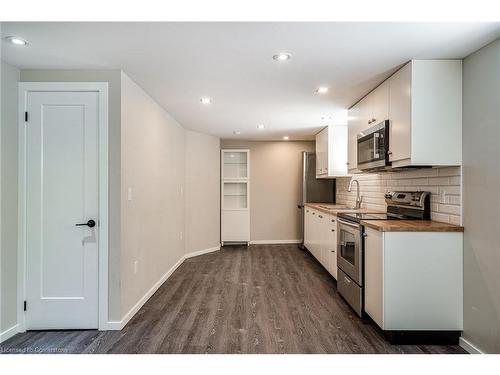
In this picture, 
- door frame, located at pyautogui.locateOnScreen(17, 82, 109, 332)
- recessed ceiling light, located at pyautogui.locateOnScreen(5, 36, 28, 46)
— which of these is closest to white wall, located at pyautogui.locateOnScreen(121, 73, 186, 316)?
door frame, located at pyautogui.locateOnScreen(17, 82, 109, 332)

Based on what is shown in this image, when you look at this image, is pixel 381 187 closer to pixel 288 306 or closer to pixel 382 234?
pixel 382 234

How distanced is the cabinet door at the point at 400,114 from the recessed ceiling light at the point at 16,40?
116 inches

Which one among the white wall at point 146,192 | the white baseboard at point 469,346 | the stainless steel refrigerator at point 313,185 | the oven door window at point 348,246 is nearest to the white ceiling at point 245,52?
the white wall at point 146,192

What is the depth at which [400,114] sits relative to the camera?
254cm

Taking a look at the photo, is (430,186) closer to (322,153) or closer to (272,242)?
(322,153)

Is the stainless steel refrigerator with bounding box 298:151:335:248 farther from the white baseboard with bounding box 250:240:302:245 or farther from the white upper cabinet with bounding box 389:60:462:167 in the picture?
the white upper cabinet with bounding box 389:60:462:167

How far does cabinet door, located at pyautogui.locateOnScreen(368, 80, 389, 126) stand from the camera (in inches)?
109

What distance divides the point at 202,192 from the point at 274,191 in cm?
168

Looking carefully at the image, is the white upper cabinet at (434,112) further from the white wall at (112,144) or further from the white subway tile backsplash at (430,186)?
the white wall at (112,144)

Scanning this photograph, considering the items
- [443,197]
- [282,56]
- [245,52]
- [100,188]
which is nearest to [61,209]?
[100,188]

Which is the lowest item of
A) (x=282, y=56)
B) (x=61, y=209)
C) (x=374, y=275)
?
(x=374, y=275)

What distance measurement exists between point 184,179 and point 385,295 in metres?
3.75
